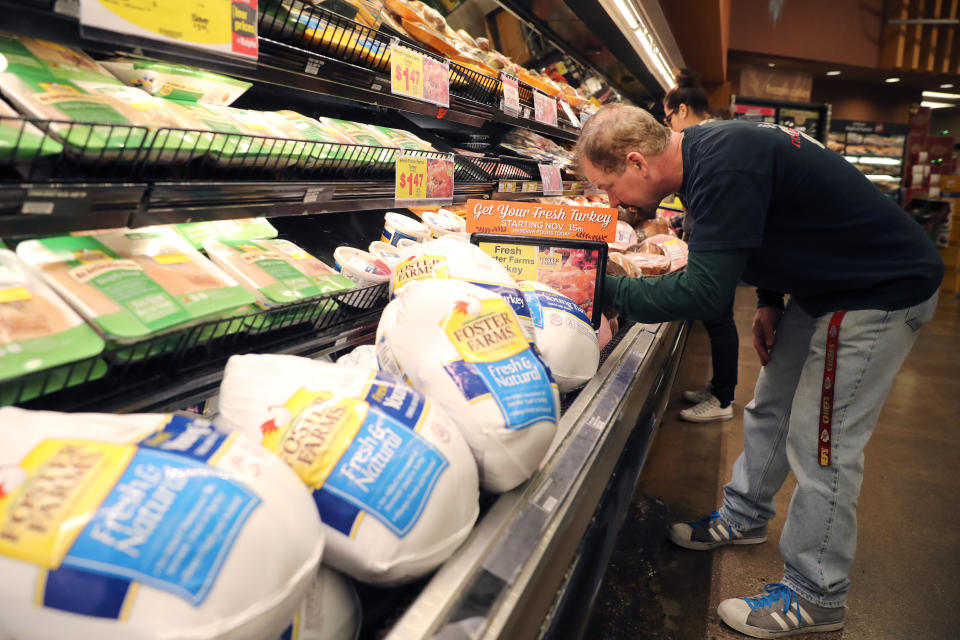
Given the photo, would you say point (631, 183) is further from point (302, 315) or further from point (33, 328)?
point (33, 328)

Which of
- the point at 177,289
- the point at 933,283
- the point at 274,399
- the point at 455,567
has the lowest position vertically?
the point at 455,567

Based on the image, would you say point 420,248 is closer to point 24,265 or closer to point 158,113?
point 158,113

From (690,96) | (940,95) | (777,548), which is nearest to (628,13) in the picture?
(690,96)

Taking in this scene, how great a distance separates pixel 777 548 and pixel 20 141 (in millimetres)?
2434

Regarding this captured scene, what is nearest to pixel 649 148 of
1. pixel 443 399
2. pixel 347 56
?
pixel 347 56

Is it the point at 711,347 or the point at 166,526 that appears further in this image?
the point at 711,347

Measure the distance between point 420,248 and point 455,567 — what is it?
0.69 metres

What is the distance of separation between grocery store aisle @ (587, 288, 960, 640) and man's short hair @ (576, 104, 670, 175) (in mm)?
1347

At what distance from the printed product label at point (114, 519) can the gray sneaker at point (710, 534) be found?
1888 millimetres

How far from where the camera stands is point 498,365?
37.5 inches

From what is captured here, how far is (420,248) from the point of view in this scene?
1.27 metres

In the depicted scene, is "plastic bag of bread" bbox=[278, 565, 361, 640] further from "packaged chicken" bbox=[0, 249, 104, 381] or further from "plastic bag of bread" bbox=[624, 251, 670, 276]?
"plastic bag of bread" bbox=[624, 251, 670, 276]

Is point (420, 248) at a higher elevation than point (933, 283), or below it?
below

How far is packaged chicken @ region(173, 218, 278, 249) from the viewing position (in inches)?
51.1
